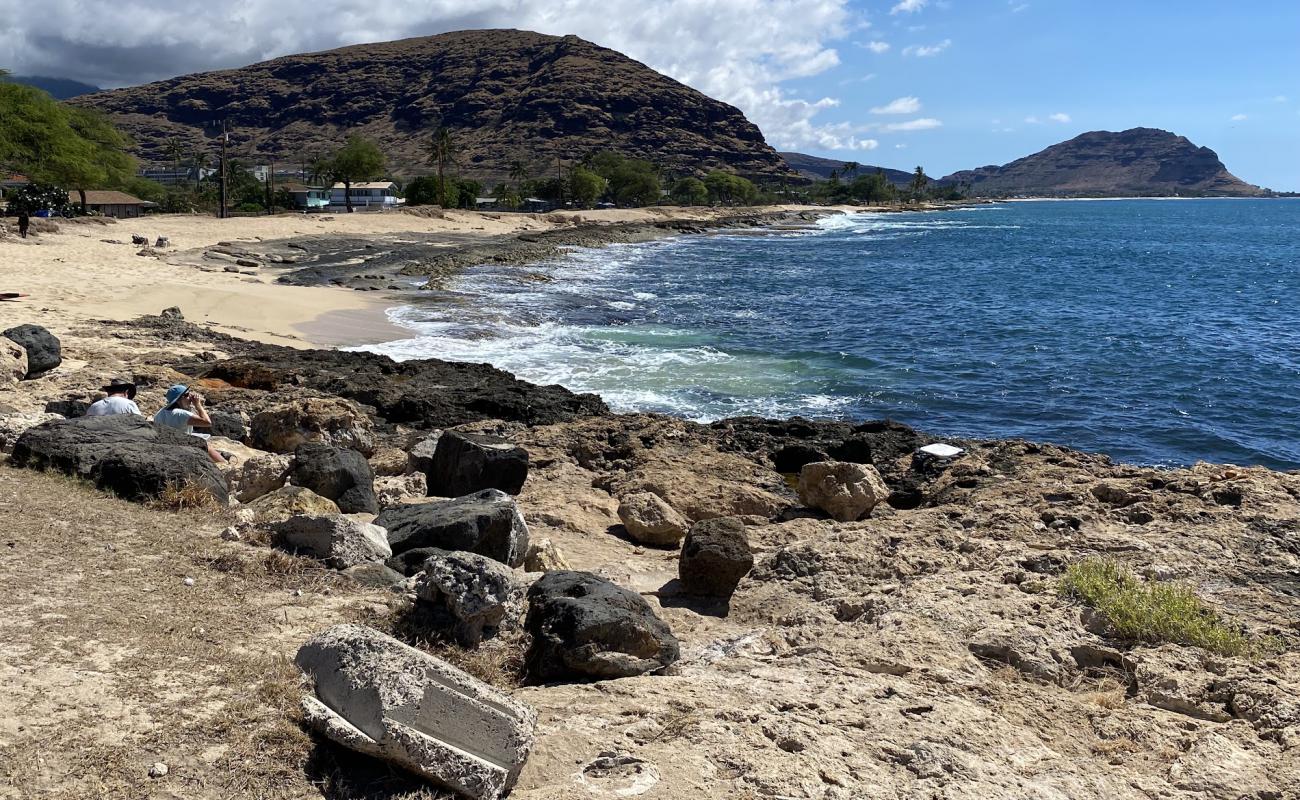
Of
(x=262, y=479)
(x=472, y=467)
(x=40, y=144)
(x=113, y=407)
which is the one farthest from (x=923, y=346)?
(x=40, y=144)

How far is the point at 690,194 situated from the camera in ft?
447

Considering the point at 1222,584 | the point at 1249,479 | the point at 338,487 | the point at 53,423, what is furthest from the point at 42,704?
the point at 1249,479

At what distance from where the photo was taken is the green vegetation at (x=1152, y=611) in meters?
6.46

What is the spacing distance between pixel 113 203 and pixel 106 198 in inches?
53.9

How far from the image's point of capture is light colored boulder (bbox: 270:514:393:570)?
6.97 metres

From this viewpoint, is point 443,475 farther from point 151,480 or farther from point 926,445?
point 926,445

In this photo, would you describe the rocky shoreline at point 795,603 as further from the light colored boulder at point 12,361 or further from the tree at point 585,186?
the tree at point 585,186

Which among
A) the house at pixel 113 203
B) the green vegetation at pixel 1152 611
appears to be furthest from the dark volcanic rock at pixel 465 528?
the house at pixel 113 203

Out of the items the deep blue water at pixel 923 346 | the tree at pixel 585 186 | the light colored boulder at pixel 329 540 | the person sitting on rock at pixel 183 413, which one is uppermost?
the tree at pixel 585 186

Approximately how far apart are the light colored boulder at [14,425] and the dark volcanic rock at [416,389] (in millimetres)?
4624

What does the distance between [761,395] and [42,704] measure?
632 inches

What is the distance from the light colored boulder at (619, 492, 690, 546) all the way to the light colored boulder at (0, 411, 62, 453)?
580cm

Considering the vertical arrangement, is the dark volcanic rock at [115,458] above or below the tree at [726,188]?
below

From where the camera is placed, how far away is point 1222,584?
762 centimetres
